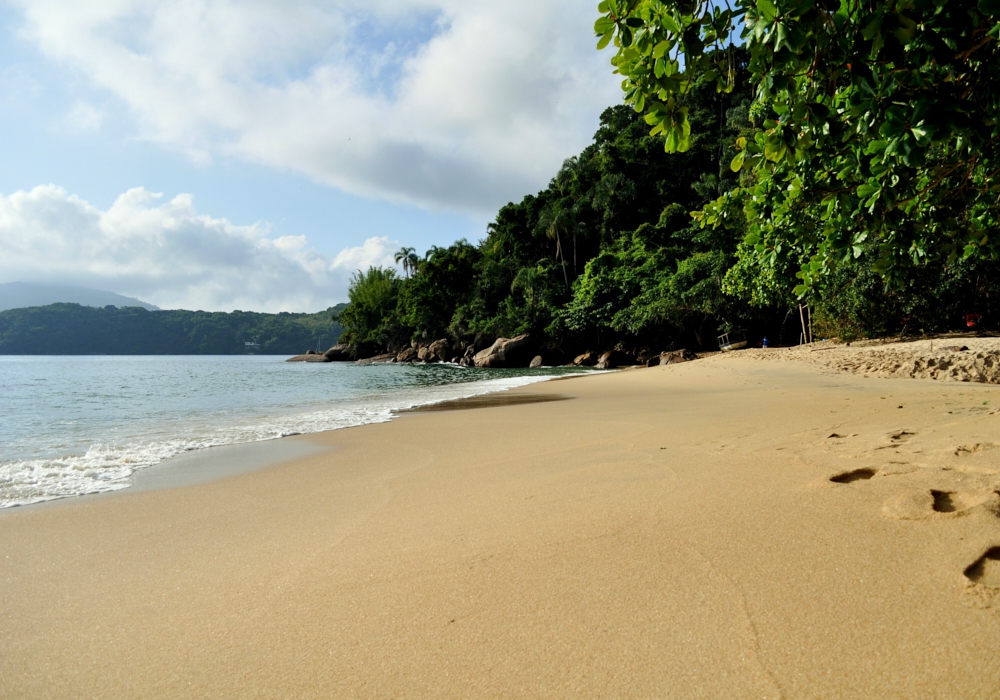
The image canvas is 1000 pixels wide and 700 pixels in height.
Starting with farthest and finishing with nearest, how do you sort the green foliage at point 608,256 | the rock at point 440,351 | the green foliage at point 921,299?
the rock at point 440,351
the green foliage at point 608,256
the green foliage at point 921,299

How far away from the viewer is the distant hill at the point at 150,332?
11525 cm

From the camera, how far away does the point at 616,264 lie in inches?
1606

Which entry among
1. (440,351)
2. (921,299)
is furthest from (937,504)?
(440,351)

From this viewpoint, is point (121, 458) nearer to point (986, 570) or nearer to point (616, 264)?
point (986, 570)

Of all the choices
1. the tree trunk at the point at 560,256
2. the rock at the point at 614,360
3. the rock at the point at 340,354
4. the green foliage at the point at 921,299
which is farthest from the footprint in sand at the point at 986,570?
the rock at the point at 340,354

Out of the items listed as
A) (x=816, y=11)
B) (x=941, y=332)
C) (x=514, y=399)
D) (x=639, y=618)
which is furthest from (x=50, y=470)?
(x=941, y=332)

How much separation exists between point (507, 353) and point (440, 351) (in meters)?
12.4

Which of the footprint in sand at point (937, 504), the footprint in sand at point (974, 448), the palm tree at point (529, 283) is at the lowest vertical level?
the footprint in sand at point (937, 504)

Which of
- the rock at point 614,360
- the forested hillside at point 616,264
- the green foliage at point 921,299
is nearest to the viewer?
the green foliage at point 921,299

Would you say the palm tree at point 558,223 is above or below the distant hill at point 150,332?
above

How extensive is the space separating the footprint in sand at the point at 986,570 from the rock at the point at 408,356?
5325 centimetres

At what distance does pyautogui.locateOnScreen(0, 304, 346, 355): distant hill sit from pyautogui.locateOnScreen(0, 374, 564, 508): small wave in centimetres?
11163

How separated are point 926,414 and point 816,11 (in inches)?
185

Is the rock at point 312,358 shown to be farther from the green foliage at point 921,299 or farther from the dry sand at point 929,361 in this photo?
the dry sand at point 929,361
